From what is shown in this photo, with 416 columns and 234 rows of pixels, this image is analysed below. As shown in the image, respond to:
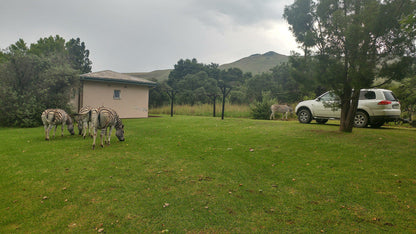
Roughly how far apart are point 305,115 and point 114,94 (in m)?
15.5

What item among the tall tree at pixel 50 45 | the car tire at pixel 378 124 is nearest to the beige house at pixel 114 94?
the car tire at pixel 378 124

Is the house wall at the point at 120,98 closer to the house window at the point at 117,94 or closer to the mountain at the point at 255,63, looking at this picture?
the house window at the point at 117,94

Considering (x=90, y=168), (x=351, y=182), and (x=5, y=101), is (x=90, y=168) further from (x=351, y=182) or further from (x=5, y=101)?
(x=5, y=101)

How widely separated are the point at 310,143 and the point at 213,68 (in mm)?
48507

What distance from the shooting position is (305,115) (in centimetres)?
1341

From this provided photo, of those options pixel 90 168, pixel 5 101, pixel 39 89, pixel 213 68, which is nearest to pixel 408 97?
pixel 90 168

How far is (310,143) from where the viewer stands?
726 centimetres

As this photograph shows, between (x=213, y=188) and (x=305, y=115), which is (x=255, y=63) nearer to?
→ (x=305, y=115)

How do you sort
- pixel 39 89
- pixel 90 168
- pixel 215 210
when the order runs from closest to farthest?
1. pixel 215 210
2. pixel 90 168
3. pixel 39 89

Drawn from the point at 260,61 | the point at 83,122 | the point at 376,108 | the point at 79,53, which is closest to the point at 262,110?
the point at 376,108

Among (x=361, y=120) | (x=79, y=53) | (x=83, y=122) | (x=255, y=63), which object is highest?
(x=255, y=63)

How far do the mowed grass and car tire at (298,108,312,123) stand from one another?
6124mm

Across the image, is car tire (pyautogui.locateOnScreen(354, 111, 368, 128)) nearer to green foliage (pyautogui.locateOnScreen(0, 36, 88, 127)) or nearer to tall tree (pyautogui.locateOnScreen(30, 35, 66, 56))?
green foliage (pyautogui.locateOnScreen(0, 36, 88, 127))

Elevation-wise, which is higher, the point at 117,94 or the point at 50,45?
the point at 50,45
